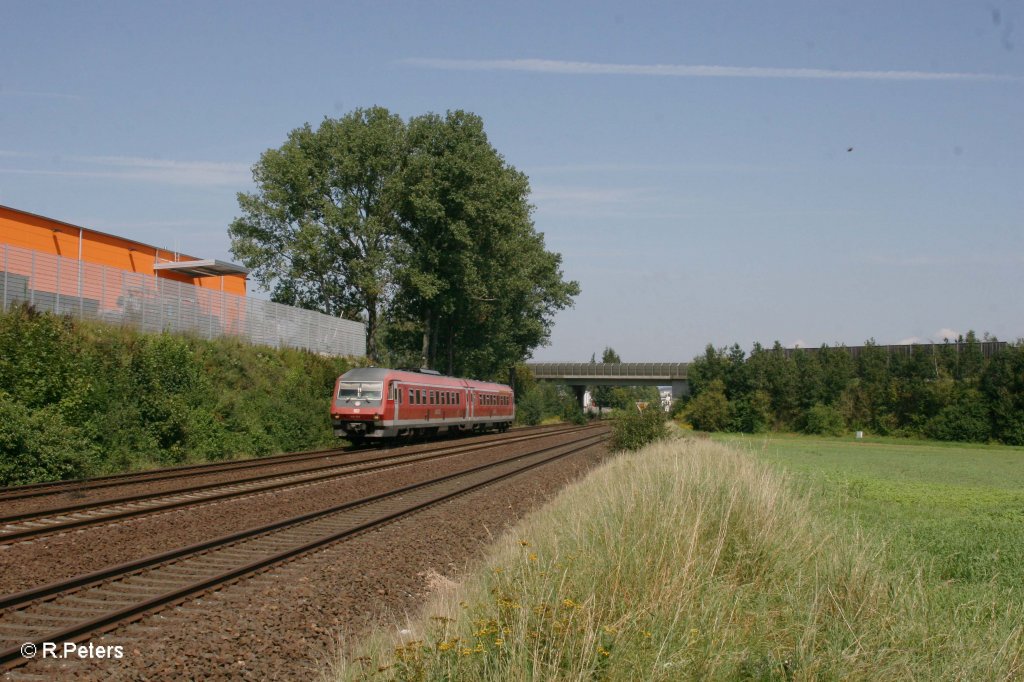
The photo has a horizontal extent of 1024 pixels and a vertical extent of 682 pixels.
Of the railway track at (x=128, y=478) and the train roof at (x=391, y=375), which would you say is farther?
the train roof at (x=391, y=375)

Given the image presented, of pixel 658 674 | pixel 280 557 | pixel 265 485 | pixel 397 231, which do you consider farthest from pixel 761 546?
pixel 397 231

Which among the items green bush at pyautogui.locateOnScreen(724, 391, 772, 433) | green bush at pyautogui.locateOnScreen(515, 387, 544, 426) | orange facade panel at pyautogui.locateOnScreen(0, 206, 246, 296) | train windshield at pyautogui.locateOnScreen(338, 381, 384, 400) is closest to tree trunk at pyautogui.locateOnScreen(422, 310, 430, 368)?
orange facade panel at pyautogui.locateOnScreen(0, 206, 246, 296)

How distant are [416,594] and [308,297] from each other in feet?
147

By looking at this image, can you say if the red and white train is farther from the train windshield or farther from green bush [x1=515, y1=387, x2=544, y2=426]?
green bush [x1=515, y1=387, x2=544, y2=426]

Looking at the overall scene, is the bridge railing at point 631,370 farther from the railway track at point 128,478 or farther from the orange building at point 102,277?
the railway track at point 128,478

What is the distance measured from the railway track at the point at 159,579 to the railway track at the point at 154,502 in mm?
2403

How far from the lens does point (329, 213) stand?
1912 inches

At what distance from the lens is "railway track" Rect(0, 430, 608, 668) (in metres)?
6.82

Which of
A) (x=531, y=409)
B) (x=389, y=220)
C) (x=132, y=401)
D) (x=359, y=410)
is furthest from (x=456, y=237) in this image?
(x=531, y=409)

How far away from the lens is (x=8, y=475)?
1692 cm

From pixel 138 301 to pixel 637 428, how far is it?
1658 centimetres

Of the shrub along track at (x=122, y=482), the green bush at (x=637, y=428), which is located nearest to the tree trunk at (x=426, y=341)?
the green bush at (x=637, y=428)

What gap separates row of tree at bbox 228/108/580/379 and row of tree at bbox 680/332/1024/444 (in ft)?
75.1

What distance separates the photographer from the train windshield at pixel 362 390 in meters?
30.4
